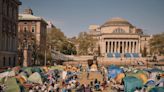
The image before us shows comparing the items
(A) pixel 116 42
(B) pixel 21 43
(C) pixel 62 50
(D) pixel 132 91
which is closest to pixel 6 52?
(B) pixel 21 43

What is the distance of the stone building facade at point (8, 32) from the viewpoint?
55572mm

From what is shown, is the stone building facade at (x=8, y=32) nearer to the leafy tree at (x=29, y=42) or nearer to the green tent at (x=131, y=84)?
the leafy tree at (x=29, y=42)

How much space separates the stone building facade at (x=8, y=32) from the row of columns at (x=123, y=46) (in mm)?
61026

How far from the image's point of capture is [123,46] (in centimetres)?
12175

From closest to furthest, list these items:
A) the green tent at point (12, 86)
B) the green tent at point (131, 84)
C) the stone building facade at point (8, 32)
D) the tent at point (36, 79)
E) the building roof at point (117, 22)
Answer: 1. the green tent at point (12, 86)
2. the green tent at point (131, 84)
3. the tent at point (36, 79)
4. the stone building facade at point (8, 32)
5. the building roof at point (117, 22)

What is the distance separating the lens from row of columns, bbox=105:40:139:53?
121000mm

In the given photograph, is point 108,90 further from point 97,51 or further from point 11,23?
point 97,51

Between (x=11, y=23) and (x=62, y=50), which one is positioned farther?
(x=62, y=50)

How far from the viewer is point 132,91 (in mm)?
28500

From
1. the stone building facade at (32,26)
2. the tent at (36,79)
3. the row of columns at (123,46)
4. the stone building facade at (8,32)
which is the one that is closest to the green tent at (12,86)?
the tent at (36,79)

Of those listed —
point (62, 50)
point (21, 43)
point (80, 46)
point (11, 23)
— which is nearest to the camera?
point (11, 23)

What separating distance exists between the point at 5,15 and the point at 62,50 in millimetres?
52367

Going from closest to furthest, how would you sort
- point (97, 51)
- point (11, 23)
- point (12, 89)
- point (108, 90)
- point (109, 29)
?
point (12, 89) → point (108, 90) → point (11, 23) → point (97, 51) → point (109, 29)

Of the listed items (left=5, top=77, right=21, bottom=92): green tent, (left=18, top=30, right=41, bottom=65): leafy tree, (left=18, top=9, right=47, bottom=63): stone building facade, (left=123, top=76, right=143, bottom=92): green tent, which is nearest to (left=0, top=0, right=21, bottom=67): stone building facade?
(left=18, top=30, right=41, bottom=65): leafy tree
